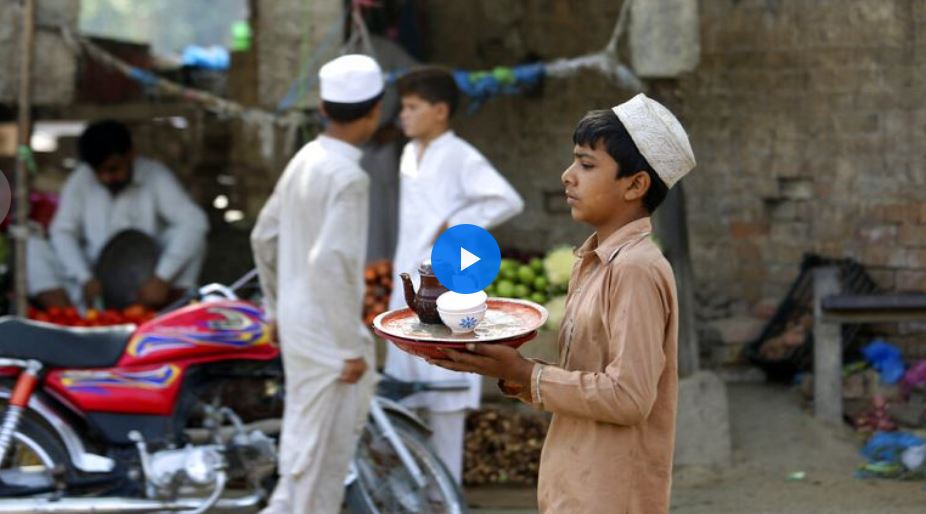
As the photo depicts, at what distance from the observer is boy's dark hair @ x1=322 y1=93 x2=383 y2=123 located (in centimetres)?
461

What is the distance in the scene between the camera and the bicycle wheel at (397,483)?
4977 millimetres

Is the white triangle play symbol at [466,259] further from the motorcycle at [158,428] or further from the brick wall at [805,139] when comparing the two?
the brick wall at [805,139]

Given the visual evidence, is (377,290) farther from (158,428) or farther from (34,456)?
(34,456)

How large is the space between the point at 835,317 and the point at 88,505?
3555mm

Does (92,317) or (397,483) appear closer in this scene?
(397,483)

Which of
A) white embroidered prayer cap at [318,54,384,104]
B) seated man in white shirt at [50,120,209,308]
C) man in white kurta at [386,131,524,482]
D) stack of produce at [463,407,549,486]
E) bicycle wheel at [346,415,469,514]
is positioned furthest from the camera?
seated man in white shirt at [50,120,209,308]

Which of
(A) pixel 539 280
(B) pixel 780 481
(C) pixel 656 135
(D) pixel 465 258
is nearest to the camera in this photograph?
(D) pixel 465 258

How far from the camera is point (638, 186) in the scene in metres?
2.72

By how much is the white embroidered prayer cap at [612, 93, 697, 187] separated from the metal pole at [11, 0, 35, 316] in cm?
426

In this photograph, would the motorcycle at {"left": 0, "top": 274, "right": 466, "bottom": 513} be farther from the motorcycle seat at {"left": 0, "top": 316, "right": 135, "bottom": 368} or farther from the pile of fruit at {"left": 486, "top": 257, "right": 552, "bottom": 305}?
the pile of fruit at {"left": 486, "top": 257, "right": 552, "bottom": 305}

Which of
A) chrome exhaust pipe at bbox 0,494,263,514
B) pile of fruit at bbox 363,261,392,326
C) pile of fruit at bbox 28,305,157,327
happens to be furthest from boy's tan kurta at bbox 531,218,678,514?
pile of fruit at bbox 28,305,157,327

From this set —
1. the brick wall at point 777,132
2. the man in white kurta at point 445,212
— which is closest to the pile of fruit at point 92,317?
the man in white kurta at point 445,212

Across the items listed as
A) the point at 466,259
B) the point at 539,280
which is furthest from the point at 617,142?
the point at 539,280

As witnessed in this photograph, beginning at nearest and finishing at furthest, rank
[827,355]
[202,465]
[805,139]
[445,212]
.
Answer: [202,465], [445,212], [827,355], [805,139]
